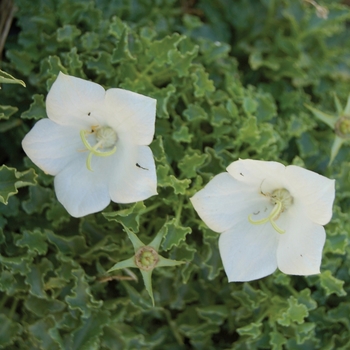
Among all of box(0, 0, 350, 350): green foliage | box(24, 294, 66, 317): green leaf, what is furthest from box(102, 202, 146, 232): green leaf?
box(24, 294, 66, 317): green leaf

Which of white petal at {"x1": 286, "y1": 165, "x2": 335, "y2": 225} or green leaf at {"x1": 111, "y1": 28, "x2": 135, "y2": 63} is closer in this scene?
white petal at {"x1": 286, "y1": 165, "x2": 335, "y2": 225}

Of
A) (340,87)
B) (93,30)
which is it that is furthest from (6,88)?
(340,87)

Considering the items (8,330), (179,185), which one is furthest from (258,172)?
(8,330)

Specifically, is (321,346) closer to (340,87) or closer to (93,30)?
(340,87)

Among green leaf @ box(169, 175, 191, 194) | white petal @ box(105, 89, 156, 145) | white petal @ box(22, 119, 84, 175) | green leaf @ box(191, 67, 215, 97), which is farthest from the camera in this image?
green leaf @ box(191, 67, 215, 97)

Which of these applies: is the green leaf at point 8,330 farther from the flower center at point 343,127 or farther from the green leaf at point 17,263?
the flower center at point 343,127

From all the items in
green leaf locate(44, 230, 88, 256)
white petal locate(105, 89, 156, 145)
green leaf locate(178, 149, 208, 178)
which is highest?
white petal locate(105, 89, 156, 145)

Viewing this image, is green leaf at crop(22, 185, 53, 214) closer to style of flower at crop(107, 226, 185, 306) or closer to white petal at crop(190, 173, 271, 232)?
style of flower at crop(107, 226, 185, 306)
